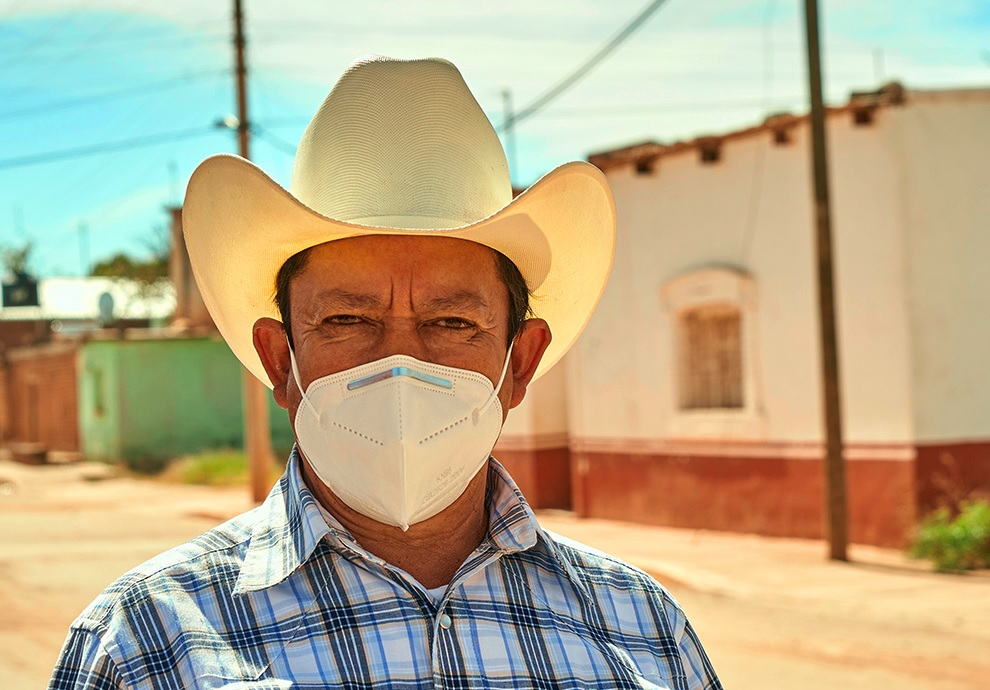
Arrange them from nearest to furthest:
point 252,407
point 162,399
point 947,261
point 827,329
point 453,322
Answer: point 453,322
point 827,329
point 947,261
point 252,407
point 162,399

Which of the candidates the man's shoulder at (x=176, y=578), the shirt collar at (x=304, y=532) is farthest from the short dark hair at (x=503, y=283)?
the man's shoulder at (x=176, y=578)

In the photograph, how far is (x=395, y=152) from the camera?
2.25 metres

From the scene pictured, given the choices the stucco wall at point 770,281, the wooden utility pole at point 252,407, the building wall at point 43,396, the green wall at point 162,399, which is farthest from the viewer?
the building wall at point 43,396

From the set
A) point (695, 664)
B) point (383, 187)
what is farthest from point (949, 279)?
point (383, 187)

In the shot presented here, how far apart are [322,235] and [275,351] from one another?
0.29m

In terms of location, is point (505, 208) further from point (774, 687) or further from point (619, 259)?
point (619, 259)

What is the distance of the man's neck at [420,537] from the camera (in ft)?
7.16

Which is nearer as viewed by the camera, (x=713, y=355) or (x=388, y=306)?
(x=388, y=306)

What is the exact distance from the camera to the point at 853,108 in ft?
41.5

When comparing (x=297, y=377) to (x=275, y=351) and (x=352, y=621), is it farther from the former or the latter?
(x=352, y=621)

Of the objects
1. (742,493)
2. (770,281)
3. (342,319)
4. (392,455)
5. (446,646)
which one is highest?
(770,281)

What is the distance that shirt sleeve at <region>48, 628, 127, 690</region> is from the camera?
5.96ft

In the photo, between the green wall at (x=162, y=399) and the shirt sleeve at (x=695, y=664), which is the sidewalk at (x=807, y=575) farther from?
the green wall at (x=162, y=399)

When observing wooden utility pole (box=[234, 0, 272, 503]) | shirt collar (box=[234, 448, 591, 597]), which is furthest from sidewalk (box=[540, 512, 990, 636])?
shirt collar (box=[234, 448, 591, 597])
